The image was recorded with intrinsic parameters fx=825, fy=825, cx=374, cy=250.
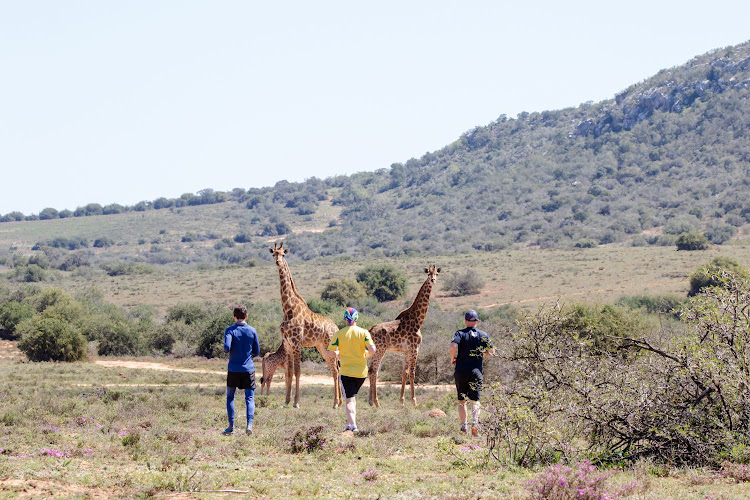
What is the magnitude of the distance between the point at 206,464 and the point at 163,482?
113cm

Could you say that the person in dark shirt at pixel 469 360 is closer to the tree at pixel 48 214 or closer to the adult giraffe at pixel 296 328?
the adult giraffe at pixel 296 328

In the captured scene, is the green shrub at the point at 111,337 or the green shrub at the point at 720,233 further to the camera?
the green shrub at the point at 720,233

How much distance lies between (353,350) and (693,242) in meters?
51.3

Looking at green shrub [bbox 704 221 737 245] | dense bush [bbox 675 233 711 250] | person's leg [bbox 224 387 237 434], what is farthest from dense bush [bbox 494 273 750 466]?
green shrub [bbox 704 221 737 245]

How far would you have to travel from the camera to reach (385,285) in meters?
47.7

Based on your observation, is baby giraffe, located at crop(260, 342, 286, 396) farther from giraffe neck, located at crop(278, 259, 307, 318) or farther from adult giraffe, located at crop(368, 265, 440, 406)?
adult giraffe, located at crop(368, 265, 440, 406)

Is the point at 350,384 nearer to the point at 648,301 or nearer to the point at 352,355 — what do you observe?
the point at 352,355

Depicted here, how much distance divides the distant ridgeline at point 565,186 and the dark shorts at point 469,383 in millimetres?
59533

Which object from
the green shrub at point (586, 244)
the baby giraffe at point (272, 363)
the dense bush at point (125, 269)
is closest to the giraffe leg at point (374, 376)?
the baby giraffe at point (272, 363)

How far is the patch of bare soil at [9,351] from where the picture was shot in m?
28.2

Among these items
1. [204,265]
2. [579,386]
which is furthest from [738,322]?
[204,265]

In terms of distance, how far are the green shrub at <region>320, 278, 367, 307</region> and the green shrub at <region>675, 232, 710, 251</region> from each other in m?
25.4

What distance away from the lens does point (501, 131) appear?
135 m

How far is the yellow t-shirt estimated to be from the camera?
1109cm
